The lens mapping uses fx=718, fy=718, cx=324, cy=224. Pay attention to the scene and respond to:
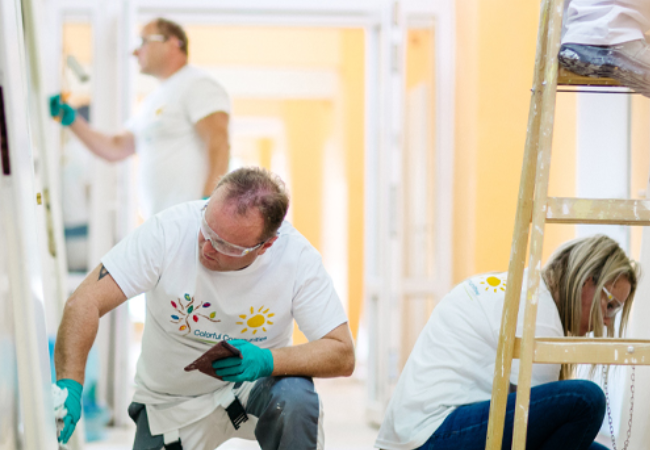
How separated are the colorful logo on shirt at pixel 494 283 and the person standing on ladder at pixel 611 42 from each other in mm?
533

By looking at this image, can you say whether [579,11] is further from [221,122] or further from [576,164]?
[221,122]

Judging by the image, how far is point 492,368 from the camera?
5.16 feet

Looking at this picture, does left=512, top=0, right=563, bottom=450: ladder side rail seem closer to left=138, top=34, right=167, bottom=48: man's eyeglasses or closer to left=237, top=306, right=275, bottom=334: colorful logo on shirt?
left=237, top=306, right=275, bottom=334: colorful logo on shirt

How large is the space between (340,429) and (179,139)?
1.35 meters

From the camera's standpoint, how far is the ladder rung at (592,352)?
4.02 feet

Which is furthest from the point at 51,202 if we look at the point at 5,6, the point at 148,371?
the point at 5,6

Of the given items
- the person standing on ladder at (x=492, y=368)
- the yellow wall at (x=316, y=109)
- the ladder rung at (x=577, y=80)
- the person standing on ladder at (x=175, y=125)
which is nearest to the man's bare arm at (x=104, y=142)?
the person standing on ladder at (x=175, y=125)

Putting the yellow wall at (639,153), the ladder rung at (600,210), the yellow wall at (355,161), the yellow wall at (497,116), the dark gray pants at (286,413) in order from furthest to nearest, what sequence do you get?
the yellow wall at (355,161) < the yellow wall at (497,116) < the yellow wall at (639,153) < the dark gray pants at (286,413) < the ladder rung at (600,210)

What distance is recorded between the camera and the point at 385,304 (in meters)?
3.07

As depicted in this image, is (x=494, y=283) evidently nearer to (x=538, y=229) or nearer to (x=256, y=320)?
(x=538, y=229)

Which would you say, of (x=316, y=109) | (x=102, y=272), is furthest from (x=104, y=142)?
(x=316, y=109)

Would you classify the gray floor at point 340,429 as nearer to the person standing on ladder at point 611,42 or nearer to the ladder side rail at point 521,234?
the ladder side rail at point 521,234

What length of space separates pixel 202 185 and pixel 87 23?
3.77 ft

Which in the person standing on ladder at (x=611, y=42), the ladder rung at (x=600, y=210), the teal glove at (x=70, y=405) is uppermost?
the person standing on ladder at (x=611, y=42)
